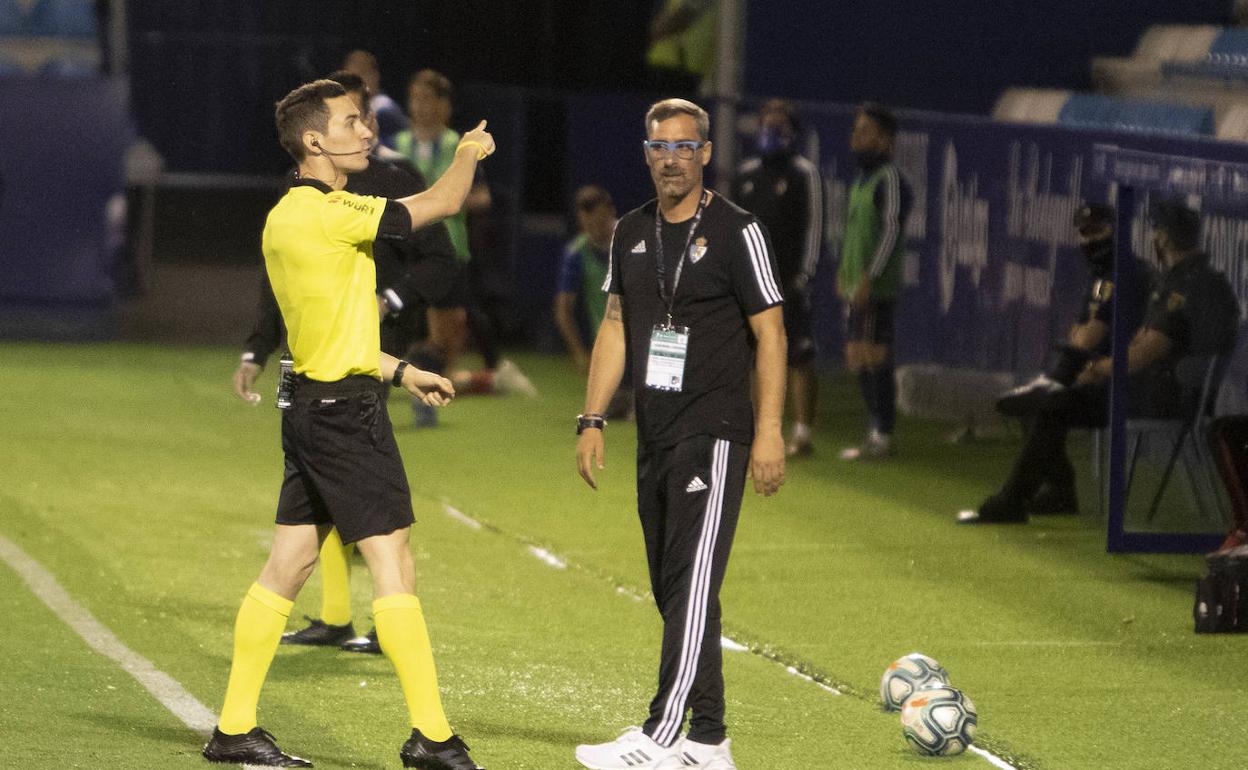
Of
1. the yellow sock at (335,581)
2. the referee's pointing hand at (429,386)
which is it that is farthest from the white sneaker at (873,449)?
the referee's pointing hand at (429,386)

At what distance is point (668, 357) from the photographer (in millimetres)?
6305

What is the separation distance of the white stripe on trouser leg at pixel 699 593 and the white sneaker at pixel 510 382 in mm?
10295

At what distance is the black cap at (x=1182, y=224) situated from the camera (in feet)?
34.1

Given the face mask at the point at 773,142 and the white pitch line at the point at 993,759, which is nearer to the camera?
the white pitch line at the point at 993,759

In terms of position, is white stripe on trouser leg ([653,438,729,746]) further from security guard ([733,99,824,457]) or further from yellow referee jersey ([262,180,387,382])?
security guard ([733,99,824,457])

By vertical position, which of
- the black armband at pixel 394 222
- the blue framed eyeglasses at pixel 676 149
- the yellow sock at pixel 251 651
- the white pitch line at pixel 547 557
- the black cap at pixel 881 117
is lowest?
the white pitch line at pixel 547 557

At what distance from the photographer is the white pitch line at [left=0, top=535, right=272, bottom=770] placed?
7.09 meters

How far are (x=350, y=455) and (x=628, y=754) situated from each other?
1151 mm

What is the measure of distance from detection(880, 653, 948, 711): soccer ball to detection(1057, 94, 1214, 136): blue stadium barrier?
9.59 meters

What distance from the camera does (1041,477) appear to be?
1161cm

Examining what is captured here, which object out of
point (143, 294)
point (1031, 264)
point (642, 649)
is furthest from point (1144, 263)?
point (143, 294)

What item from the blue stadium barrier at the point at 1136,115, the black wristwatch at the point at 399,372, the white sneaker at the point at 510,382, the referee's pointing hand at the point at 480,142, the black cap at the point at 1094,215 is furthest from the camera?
the blue stadium barrier at the point at 1136,115

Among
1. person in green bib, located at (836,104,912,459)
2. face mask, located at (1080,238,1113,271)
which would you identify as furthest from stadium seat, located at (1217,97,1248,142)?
face mask, located at (1080,238,1113,271)

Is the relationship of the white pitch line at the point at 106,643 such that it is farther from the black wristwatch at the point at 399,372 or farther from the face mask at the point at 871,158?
the face mask at the point at 871,158
